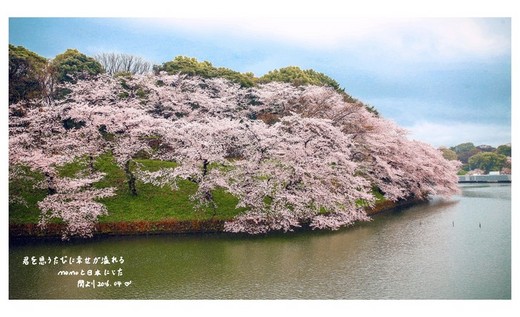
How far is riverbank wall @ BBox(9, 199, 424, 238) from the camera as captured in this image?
21.1 meters

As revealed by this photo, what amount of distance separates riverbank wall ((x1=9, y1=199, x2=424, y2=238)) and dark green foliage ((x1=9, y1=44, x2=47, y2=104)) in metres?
12.2

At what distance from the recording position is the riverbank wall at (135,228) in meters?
21.1

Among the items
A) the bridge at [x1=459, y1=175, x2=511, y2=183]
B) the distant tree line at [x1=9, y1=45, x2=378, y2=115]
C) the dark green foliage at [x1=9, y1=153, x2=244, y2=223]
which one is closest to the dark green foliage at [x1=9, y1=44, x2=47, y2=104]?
the distant tree line at [x1=9, y1=45, x2=378, y2=115]

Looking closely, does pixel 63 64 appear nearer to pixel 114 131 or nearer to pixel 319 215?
pixel 114 131

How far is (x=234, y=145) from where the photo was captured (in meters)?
24.8

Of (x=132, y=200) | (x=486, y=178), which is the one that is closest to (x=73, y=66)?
(x=132, y=200)

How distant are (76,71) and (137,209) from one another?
781 inches

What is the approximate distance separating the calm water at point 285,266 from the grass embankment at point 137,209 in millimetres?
1120

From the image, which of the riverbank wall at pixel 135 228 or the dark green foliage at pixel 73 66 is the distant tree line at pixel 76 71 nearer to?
the dark green foliage at pixel 73 66

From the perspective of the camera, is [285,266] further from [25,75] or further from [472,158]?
[472,158]

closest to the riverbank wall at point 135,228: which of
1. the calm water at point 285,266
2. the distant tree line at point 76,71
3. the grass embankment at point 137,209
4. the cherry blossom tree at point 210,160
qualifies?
the grass embankment at point 137,209
